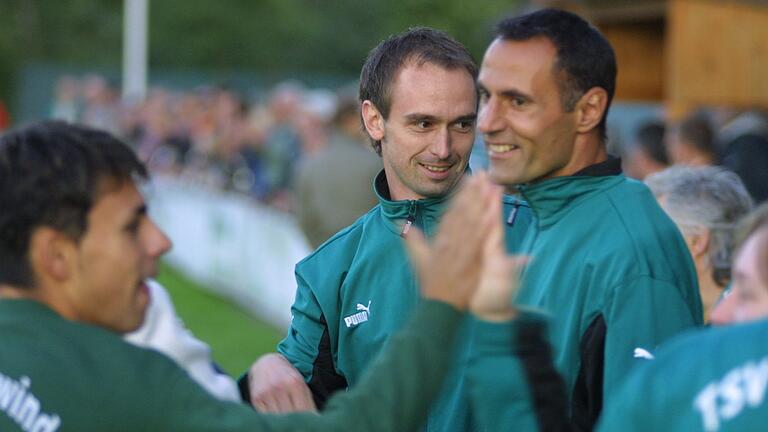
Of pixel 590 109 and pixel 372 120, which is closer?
pixel 590 109

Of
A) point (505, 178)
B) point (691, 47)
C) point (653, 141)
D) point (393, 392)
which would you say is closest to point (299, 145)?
point (653, 141)

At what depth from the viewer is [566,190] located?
10.4ft

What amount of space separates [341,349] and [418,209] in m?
0.47

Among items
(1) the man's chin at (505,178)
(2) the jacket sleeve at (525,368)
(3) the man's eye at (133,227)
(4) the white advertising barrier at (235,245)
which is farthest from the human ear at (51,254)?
(4) the white advertising barrier at (235,245)

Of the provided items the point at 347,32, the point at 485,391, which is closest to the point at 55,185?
the point at 485,391

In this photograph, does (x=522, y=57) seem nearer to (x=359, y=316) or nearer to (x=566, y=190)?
(x=566, y=190)

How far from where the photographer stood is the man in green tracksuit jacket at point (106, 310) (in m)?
2.22

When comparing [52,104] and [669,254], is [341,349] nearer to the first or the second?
[669,254]

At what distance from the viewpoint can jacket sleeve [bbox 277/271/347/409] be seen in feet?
11.2

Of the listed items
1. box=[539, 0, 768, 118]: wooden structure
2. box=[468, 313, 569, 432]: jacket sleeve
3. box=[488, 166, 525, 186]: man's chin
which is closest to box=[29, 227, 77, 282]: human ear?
box=[468, 313, 569, 432]: jacket sleeve

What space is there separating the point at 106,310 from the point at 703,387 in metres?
1.16

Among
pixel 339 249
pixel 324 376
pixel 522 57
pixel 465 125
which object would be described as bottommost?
pixel 324 376

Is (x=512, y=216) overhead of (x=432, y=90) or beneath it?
beneath

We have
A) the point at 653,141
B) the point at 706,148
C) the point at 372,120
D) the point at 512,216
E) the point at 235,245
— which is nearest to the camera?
the point at 512,216
